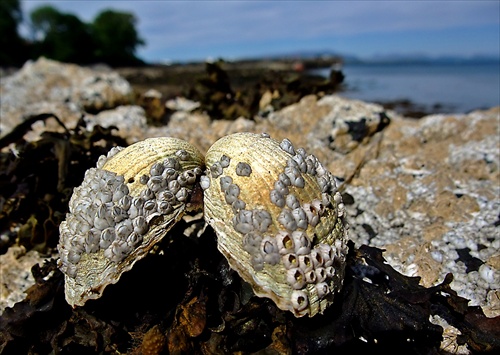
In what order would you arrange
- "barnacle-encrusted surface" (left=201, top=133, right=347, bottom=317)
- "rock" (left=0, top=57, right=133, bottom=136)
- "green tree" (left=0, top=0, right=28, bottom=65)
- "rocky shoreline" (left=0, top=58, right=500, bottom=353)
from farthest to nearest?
"green tree" (left=0, top=0, right=28, bottom=65), "rock" (left=0, top=57, right=133, bottom=136), "rocky shoreline" (left=0, top=58, right=500, bottom=353), "barnacle-encrusted surface" (left=201, top=133, right=347, bottom=317)

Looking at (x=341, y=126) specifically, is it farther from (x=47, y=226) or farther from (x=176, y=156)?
(x=47, y=226)

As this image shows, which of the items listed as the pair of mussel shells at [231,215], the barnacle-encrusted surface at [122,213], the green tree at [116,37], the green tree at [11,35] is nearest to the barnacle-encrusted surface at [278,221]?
the pair of mussel shells at [231,215]

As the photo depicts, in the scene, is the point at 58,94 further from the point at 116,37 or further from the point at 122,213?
the point at 116,37

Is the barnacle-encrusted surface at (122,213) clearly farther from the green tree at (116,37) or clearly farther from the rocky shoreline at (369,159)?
the green tree at (116,37)

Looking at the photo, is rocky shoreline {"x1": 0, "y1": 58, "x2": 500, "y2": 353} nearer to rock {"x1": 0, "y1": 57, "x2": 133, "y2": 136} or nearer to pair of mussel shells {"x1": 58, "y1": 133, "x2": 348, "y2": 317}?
rock {"x1": 0, "y1": 57, "x2": 133, "y2": 136}

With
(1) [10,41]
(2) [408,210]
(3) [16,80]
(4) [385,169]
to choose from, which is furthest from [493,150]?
(1) [10,41]

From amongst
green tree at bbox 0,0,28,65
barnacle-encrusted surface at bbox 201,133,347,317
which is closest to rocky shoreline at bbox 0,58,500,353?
barnacle-encrusted surface at bbox 201,133,347,317

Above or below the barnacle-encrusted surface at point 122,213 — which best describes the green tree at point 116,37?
below
